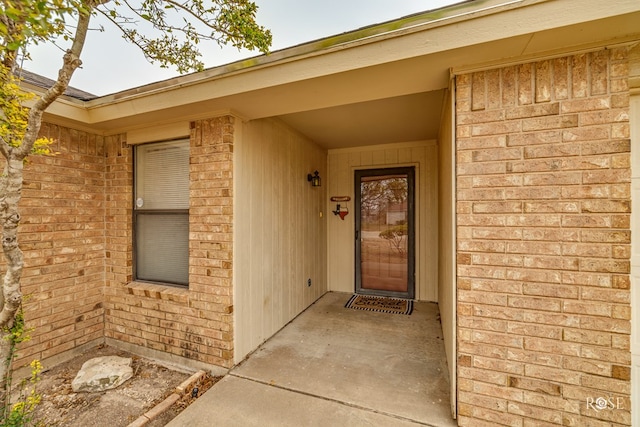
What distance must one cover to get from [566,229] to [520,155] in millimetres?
493

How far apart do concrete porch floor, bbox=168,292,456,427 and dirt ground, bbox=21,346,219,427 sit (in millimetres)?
341

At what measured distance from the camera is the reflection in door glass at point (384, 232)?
4.32 metres

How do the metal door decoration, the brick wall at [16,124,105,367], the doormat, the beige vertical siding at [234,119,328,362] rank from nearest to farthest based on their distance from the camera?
1. the brick wall at [16,124,105,367]
2. the beige vertical siding at [234,119,328,362]
3. the doormat
4. the metal door decoration

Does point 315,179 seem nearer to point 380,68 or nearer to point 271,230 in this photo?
point 271,230

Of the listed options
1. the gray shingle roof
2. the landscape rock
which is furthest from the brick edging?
the gray shingle roof

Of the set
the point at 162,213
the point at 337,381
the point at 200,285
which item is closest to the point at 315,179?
the point at 162,213

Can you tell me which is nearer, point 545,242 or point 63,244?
point 545,242

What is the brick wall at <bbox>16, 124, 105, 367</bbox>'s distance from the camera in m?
2.40

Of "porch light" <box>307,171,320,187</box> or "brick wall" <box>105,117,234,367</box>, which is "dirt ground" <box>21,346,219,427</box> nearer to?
"brick wall" <box>105,117,234,367</box>

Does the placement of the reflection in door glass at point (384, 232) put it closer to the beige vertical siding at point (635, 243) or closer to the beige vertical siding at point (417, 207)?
the beige vertical siding at point (417, 207)

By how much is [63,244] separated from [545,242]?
3.97 meters

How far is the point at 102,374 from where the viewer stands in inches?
89.6

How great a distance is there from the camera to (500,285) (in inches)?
65.2

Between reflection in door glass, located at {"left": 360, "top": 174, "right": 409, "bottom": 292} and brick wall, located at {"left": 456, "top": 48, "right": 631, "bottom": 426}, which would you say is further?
reflection in door glass, located at {"left": 360, "top": 174, "right": 409, "bottom": 292}
